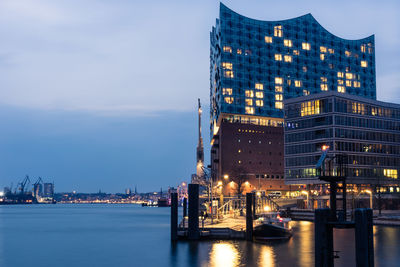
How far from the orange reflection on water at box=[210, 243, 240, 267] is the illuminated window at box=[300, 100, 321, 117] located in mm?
78559

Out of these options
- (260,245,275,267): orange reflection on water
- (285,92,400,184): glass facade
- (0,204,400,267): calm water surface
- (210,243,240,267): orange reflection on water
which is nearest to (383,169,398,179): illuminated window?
(285,92,400,184): glass facade

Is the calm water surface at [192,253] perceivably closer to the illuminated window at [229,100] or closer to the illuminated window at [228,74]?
the illuminated window at [229,100]

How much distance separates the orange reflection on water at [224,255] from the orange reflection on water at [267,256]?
257 centimetres

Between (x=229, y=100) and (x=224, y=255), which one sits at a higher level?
(x=229, y=100)

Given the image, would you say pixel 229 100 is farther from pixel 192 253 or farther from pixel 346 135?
pixel 192 253

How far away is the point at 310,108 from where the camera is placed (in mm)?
133000

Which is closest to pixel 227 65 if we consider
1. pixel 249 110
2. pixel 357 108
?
pixel 249 110

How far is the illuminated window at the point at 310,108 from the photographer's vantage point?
13125cm

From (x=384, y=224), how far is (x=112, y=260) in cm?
5262

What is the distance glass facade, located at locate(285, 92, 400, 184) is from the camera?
12812 centimetres

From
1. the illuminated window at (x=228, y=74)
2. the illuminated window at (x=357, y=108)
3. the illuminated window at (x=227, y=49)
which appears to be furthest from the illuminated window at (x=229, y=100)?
the illuminated window at (x=357, y=108)

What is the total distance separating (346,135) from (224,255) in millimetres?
85089

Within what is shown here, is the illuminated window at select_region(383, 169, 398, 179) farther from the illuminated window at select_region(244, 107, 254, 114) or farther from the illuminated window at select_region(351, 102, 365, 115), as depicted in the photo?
the illuminated window at select_region(244, 107, 254, 114)

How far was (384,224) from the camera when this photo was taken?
285ft
